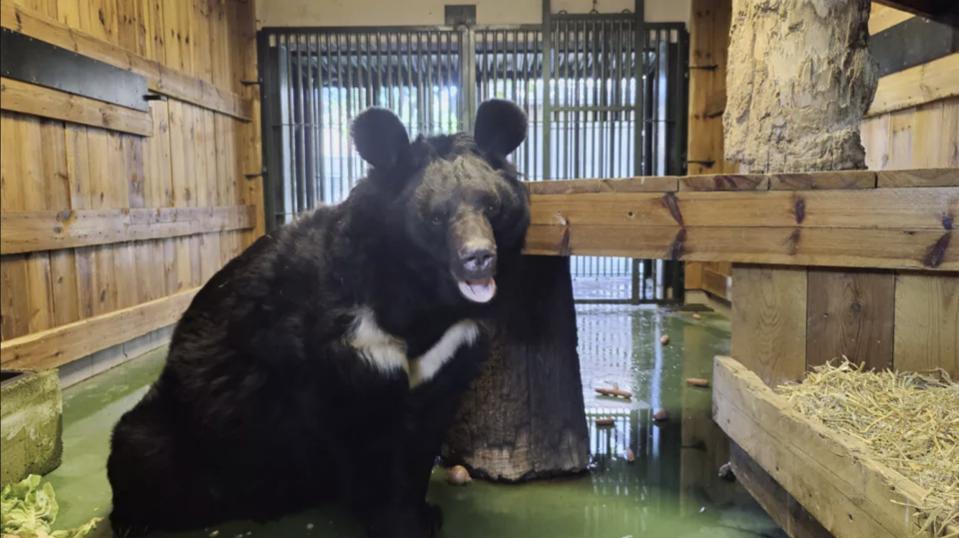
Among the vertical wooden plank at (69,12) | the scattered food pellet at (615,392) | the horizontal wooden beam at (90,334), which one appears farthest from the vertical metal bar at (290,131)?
the scattered food pellet at (615,392)

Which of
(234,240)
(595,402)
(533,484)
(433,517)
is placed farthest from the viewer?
(234,240)

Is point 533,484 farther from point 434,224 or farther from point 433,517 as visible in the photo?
point 434,224

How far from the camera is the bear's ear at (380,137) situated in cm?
221

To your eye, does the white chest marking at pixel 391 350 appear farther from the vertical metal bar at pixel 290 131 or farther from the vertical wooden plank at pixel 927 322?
the vertical metal bar at pixel 290 131

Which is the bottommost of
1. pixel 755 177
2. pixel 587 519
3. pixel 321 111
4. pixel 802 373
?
pixel 587 519

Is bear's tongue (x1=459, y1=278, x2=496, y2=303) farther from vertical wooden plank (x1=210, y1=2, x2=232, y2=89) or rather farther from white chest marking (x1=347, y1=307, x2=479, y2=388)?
vertical wooden plank (x1=210, y1=2, x2=232, y2=89)

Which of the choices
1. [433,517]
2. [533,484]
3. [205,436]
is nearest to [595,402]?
[533,484]

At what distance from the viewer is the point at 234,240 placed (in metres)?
7.30

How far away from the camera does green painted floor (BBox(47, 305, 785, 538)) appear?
260 cm

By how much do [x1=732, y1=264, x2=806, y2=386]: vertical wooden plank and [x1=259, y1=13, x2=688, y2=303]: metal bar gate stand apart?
4887mm

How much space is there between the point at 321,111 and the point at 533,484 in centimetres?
572

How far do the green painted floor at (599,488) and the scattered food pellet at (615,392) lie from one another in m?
0.05

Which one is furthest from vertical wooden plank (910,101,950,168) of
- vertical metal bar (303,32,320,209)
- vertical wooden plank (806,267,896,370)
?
vertical metal bar (303,32,320,209)

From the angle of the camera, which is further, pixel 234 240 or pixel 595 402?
pixel 234 240
